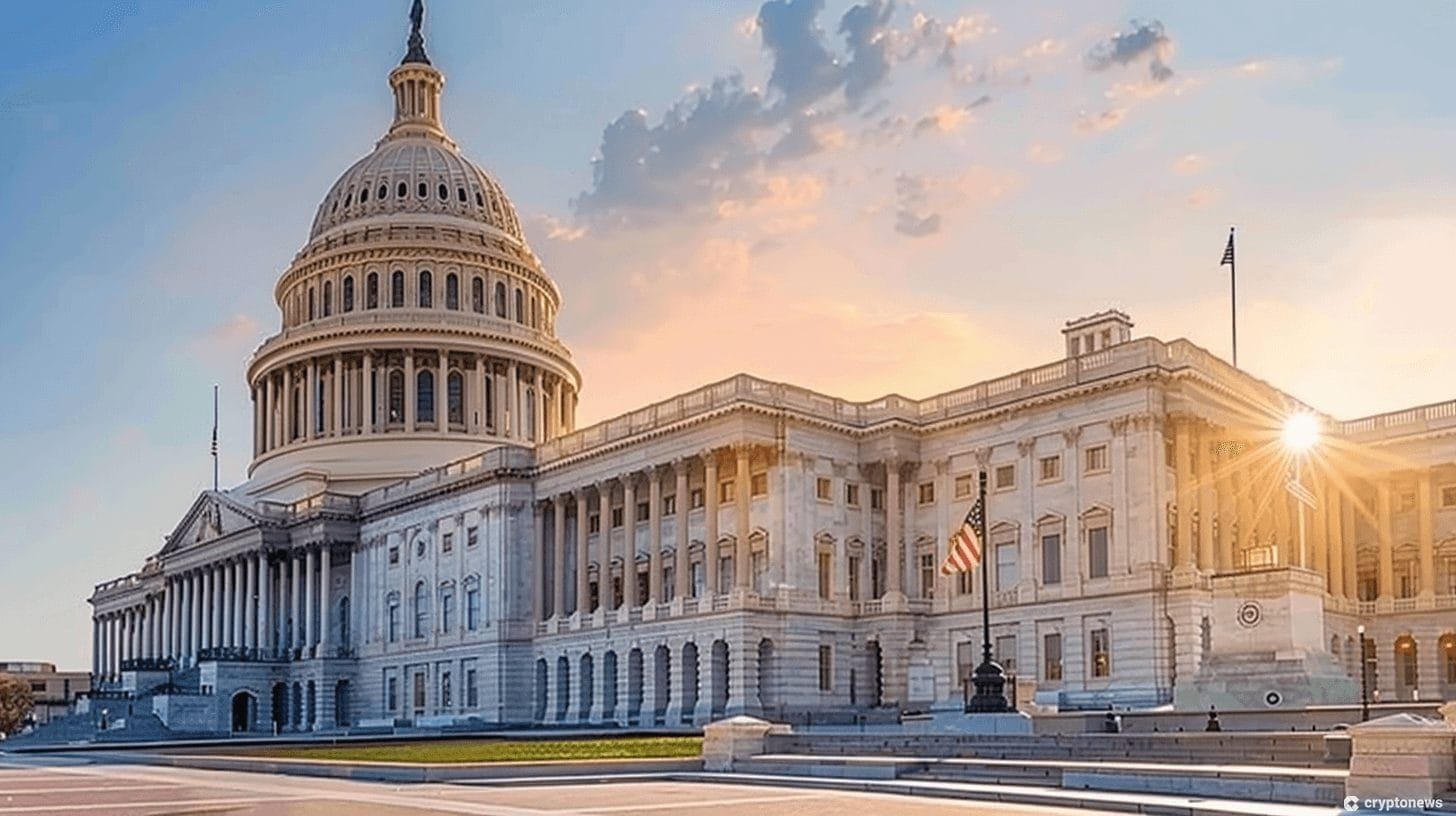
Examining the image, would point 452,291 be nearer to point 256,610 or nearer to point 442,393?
point 442,393

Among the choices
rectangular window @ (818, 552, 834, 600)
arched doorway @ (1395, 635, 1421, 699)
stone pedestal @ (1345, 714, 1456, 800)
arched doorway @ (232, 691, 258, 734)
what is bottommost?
arched doorway @ (232, 691, 258, 734)

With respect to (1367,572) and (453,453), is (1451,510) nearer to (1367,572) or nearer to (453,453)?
(1367,572)

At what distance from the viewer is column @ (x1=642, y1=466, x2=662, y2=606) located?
89.9 meters

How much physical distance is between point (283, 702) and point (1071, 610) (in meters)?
64.3

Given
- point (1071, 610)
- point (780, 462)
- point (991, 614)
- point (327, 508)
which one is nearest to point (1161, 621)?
point (1071, 610)

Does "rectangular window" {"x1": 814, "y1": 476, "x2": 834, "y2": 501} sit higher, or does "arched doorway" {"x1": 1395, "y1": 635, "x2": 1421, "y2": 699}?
"rectangular window" {"x1": 814, "y1": 476, "x2": 834, "y2": 501}

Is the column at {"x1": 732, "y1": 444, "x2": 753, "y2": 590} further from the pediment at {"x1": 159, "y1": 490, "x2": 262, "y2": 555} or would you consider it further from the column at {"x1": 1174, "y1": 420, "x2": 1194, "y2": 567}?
the pediment at {"x1": 159, "y1": 490, "x2": 262, "y2": 555}

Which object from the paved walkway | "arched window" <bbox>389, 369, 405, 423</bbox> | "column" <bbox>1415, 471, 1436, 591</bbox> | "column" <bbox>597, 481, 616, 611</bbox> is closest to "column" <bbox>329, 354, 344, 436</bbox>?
"arched window" <bbox>389, 369, 405, 423</bbox>

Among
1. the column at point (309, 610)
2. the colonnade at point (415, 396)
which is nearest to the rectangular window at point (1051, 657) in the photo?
the column at point (309, 610)

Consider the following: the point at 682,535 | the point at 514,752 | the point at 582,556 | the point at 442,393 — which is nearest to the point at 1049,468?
the point at 682,535

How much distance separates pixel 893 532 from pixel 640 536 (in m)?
15.2

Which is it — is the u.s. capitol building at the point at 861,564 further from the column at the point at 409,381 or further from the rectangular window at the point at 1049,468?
the column at the point at 409,381

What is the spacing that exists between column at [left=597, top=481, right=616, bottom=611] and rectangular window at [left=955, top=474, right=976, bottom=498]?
20.9 metres

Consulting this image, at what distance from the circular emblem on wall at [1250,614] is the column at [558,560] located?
49269 mm
